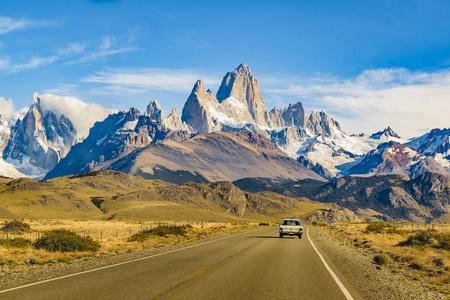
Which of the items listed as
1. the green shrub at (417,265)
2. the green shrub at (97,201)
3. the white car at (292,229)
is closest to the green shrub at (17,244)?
the white car at (292,229)

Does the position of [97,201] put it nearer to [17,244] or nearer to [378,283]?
[17,244]

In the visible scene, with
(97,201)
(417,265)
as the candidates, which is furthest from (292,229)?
(97,201)

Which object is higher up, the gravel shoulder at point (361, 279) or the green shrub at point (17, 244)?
the gravel shoulder at point (361, 279)

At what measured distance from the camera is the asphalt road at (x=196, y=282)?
12.1 m

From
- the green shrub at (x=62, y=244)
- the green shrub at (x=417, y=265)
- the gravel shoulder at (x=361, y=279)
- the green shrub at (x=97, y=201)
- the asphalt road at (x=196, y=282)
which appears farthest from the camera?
the green shrub at (x=97, y=201)

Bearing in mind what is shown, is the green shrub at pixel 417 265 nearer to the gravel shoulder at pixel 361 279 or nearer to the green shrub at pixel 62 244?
the gravel shoulder at pixel 361 279

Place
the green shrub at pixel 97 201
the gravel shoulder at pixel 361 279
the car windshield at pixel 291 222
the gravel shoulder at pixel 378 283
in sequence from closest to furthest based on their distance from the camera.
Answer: the gravel shoulder at pixel 378 283 < the gravel shoulder at pixel 361 279 < the car windshield at pixel 291 222 < the green shrub at pixel 97 201

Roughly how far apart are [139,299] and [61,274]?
632cm

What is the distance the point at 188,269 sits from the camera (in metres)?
17.3

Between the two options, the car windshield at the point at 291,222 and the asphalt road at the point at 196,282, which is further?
the car windshield at the point at 291,222

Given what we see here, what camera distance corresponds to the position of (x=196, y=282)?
14141 millimetres

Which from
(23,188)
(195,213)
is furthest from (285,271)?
(23,188)

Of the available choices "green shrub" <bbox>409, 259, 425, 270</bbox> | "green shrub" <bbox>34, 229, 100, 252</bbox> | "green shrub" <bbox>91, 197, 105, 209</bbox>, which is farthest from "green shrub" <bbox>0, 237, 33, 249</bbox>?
"green shrub" <bbox>91, 197, 105, 209</bbox>

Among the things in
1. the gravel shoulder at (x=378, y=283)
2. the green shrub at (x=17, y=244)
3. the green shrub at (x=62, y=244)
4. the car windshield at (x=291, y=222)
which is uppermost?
the car windshield at (x=291, y=222)
